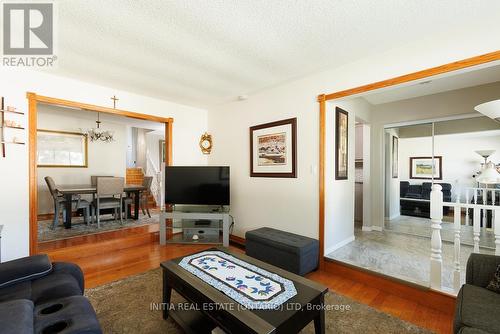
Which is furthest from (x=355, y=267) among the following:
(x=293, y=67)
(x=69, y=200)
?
(x=69, y=200)

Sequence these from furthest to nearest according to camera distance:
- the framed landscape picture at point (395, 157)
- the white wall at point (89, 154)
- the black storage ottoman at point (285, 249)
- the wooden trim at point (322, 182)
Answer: the white wall at point (89, 154) < the framed landscape picture at point (395, 157) < the wooden trim at point (322, 182) < the black storage ottoman at point (285, 249)

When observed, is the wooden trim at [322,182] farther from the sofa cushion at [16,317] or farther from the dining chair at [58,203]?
the dining chair at [58,203]

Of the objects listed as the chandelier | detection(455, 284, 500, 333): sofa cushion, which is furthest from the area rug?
detection(455, 284, 500, 333): sofa cushion

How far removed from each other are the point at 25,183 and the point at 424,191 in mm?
5599

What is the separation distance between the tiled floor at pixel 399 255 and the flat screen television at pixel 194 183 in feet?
6.35

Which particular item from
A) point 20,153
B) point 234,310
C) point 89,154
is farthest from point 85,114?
point 234,310

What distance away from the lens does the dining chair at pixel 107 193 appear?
14.1ft

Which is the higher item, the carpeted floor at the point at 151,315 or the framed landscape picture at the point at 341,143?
the framed landscape picture at the point at 341,143

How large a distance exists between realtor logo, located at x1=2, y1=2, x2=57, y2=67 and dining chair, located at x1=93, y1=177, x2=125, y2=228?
2.26 m

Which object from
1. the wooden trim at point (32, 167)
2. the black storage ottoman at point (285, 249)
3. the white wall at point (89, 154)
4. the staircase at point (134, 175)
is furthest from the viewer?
the staircase at point (134, 175)

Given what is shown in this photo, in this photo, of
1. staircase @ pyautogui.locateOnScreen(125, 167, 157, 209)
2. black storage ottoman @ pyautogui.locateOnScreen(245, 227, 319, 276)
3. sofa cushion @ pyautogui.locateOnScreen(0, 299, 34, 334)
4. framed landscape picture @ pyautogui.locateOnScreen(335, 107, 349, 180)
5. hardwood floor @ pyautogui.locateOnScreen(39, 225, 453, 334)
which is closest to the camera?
sofa cushion @ pyautogui.locateOnScreen(0, 299, 34, 334)

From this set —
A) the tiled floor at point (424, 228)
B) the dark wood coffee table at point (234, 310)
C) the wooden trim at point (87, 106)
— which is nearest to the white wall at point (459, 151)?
the tiled floor at point (424, 228)

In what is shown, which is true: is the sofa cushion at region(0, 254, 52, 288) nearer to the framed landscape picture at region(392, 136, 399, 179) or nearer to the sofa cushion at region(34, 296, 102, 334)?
the sofa cushion at region(34, 296, 102, 334)

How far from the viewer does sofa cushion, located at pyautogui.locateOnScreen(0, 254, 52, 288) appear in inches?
60.4
